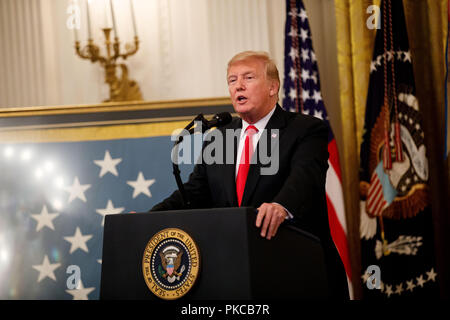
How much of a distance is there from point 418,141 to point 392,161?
9.8 inches

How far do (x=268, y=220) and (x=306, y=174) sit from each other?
47 centimetres

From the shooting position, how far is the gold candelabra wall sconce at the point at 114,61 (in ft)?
16.3

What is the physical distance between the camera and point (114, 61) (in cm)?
502

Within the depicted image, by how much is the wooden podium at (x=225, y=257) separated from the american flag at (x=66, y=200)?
2.04 meters

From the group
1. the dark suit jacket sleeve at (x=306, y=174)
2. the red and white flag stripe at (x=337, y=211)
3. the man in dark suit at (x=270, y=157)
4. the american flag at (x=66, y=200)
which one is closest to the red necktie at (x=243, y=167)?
the man in dark suit at (x=270, y=157)

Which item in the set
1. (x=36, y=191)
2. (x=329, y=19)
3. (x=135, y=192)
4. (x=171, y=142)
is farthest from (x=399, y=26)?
(x=36, y=191)

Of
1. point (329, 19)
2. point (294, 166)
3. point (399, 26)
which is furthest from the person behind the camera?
point (329, 19)

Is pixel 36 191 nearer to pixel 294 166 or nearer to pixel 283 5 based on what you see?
pixel 294 166

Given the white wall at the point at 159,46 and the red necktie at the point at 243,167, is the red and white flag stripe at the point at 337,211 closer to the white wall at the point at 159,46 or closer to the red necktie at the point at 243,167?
the white wall at the point at 159,46

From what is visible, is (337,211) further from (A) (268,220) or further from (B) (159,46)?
(A) (268,220)

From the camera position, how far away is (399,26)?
14.2 ft

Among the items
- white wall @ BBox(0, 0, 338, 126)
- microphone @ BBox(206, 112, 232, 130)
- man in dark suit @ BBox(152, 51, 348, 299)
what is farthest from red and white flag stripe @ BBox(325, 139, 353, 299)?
microphone @ BBox(206, 112, 232, 130)

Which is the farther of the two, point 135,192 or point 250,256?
point 135,192

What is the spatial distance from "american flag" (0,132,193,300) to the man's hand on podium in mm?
2290
